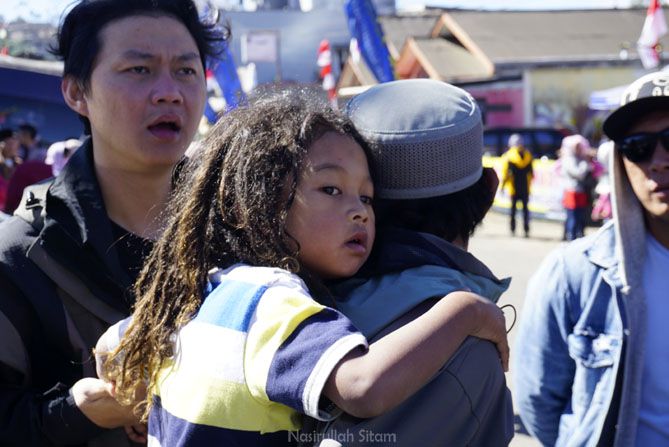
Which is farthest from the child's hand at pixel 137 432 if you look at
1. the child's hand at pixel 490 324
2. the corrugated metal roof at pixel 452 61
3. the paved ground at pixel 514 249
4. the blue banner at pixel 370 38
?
the corrugated metal roof at pixel 452 61

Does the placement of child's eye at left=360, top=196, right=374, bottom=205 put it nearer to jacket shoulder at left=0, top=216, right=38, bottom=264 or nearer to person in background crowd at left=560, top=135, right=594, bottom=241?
jacket shoulder at left=0, top=216, right=38, bottom=264

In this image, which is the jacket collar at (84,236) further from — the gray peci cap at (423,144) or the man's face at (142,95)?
the gray peci cap at (423,144)

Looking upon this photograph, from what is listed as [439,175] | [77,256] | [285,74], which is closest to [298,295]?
[439,175]

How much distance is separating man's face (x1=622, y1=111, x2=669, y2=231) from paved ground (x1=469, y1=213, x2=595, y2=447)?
7.40m

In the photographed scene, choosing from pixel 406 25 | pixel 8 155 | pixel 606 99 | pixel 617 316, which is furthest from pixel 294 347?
pixel 406 25

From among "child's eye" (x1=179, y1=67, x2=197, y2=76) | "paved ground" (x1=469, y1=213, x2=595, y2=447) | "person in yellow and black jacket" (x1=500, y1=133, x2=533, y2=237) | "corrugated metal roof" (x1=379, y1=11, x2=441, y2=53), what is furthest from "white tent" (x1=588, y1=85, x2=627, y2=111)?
"corrugated metal roof" (x1=379, y1=11, x2=441, y2=53)

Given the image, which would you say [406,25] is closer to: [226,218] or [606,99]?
[606,99]

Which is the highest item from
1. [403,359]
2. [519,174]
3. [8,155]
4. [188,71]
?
[188,71]

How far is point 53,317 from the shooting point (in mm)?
2240

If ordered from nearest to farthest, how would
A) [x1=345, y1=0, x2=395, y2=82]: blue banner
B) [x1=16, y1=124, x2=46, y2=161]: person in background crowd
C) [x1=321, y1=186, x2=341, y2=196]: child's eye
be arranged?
[x1=321, y1=186, x2=341, y2=196]: child's eye, [x1=345, y1=0, x2=395, y2=82]: blue banner, [x1=16, y1=124, x2=46, y2=161]: person in background crowd

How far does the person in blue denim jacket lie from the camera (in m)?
2.75

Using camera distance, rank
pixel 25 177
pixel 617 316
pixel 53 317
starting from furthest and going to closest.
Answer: pixel 25 177 < pixel 617 316 < pixel 53 317

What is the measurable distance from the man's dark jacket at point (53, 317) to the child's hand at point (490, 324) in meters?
0.99

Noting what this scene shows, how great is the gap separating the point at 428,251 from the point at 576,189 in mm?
13453
